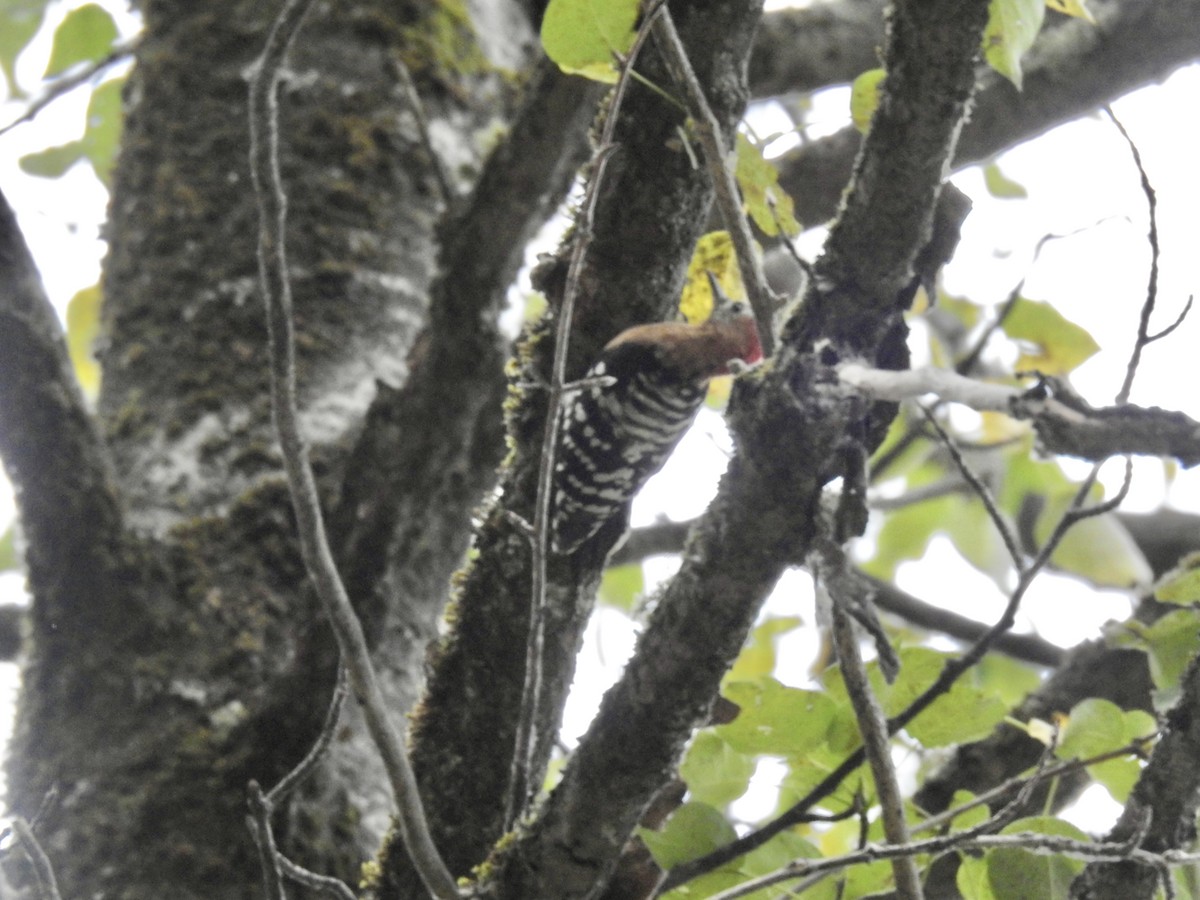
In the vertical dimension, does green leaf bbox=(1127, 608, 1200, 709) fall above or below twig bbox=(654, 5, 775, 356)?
below

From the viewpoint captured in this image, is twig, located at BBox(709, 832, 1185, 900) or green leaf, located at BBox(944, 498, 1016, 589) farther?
green leaf, located at BBox(944, 498, 1016, 589)

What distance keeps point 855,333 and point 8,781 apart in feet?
3.82

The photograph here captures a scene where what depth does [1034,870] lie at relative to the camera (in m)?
1.02

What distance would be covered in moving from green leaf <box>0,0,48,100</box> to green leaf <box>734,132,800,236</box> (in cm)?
212

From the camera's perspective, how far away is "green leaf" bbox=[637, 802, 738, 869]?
1081 mm

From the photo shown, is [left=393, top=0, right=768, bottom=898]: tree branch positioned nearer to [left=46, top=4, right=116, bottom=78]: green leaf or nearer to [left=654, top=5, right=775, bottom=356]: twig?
[left=654, top=5, right=775, bottom=356]: twig

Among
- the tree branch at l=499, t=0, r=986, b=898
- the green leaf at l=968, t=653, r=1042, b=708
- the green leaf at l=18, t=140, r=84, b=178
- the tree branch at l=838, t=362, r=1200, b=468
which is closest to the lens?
the tree branch at l=838, t=362, r=1200, b=468

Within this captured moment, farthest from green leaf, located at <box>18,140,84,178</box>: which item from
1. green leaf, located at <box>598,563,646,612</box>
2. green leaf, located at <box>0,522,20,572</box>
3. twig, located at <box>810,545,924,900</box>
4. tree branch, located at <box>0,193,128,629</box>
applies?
twig, located at <box>810,545,924,900</box>

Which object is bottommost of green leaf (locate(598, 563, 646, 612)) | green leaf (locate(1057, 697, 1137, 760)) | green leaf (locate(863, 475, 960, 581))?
green leaf (locate(1057, 697, 1137, 760))

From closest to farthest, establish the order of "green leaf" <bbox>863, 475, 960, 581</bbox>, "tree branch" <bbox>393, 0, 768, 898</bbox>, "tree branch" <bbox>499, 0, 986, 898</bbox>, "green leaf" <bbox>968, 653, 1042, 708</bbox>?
"tree branch" <bbox>499, 0, 986, 898</bbox> → "tree branch" <bbox>393, 0, 768, 898</bbox> → "green leaf" <bbox>968, 653, 1042, 708</bbox> → "green leaf" <bbox>863, 475, 960, 581</bbox>

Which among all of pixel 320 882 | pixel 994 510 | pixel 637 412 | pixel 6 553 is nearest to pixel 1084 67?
pixel 637 412

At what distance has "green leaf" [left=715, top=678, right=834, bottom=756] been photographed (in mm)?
1074

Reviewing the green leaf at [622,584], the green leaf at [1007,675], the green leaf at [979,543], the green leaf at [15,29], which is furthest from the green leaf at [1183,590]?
the green leaf at [15,29]

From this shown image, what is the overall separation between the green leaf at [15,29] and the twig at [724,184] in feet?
6.96
